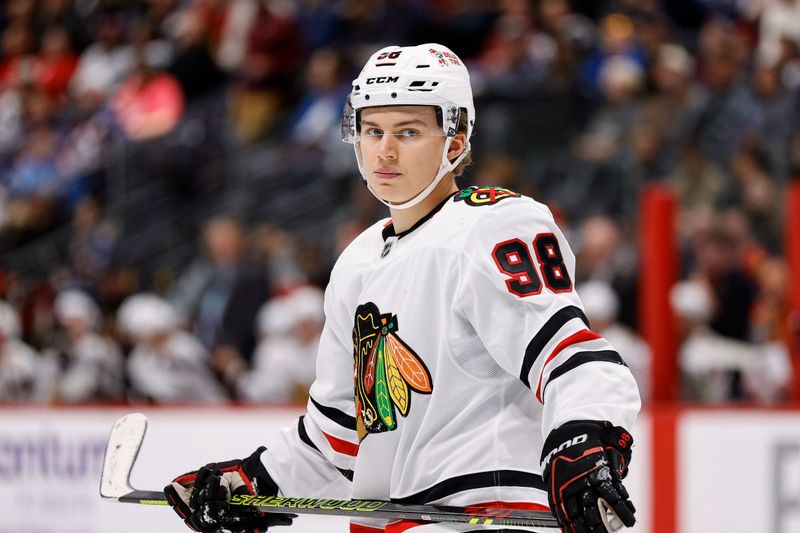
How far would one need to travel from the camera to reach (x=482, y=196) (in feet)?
7.84

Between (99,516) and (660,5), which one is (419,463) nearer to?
(99,516)

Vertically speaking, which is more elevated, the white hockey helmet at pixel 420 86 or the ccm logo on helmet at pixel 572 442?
the white hockey helmet at pixel 420 86

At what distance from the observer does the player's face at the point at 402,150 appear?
2455 mm

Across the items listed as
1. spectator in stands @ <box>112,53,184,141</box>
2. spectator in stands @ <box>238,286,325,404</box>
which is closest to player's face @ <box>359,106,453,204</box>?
spectator in stands @ <box>238,286,325,404</box>

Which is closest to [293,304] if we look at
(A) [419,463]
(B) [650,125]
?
(B) [650,125]

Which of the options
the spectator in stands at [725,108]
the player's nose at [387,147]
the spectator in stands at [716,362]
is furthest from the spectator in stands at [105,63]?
the player's nose at [387,147]

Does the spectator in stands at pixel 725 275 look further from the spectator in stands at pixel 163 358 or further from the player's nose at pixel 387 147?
the player's nose at pixel 387 147

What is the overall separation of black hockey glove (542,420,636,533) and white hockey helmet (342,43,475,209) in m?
0.60

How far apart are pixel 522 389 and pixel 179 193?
5628mm

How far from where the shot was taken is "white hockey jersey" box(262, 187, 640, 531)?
216 centimetres

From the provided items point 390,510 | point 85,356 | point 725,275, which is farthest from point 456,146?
point 85,356

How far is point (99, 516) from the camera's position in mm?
6184

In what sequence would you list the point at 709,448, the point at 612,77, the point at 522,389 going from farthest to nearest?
the point at 612,77 → the point at 709,448 → the point at 522,389

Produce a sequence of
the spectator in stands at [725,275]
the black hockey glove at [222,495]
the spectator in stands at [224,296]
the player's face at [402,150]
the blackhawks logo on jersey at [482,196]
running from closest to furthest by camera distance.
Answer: the blackhawks logo on jersey at [482,196] → the player's face at [402,150] → the black hockey glove at [222,495] → the spectator in stands at [725,275] → the spectator in stands at [224,296]
